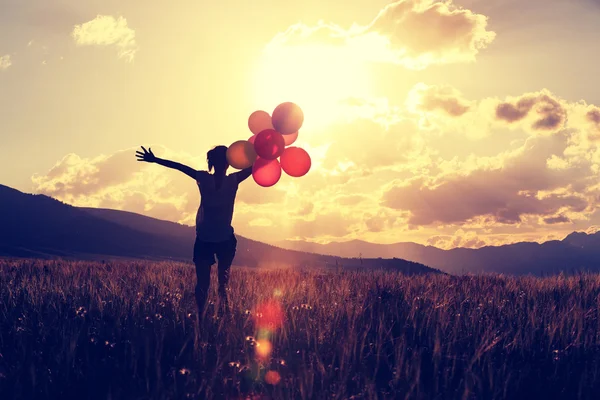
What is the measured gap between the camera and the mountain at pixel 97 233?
411 feet

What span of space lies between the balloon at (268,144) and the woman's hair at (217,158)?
1.93 feet

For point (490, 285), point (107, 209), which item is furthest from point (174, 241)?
point (490, 285)

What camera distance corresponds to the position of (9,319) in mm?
5648

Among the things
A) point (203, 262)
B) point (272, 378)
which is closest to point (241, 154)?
point (203, 262)

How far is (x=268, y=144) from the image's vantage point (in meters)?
7.48

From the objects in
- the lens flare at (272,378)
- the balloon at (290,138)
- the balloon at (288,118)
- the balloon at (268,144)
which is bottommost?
the lens flare at (272,378)

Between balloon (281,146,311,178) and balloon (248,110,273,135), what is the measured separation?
0.65 metres

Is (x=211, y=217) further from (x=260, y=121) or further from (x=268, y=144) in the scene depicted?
(x=260, y=121)

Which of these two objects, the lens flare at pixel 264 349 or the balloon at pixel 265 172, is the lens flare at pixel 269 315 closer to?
the lens flare at pixel 264 349

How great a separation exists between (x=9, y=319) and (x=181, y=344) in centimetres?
215

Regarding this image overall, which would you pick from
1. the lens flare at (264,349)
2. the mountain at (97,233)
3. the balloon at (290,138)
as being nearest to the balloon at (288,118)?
the balloon at (290,138)

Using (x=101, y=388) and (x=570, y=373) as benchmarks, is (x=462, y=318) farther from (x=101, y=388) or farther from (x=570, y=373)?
(x=101, y=388)

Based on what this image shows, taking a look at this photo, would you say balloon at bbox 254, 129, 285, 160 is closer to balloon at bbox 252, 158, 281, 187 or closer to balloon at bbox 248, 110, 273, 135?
balloon at bbox 252, 158, 281, 187

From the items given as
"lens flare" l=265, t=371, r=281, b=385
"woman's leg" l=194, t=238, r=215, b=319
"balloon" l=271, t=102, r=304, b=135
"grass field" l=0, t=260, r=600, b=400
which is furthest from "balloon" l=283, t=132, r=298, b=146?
"lens flare" l=265, t=371, r=281, b=385
